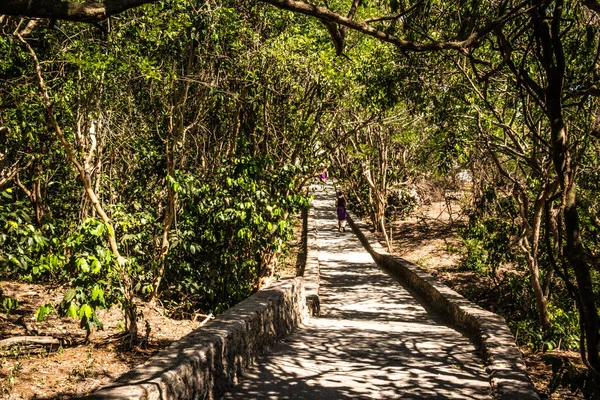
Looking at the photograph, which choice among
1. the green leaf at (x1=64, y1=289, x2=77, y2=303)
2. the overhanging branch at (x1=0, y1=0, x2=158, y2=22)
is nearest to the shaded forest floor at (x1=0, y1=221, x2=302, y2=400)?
the green leaf at (x1=64, y1=289, x2=77, y2=303)

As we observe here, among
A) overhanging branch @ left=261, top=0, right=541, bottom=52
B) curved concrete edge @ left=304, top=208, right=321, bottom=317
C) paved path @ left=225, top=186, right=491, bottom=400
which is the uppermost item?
overhanging branch @ left=261, top=0, right=541, bottom=52

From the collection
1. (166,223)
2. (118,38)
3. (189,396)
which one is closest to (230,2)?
(118,38)

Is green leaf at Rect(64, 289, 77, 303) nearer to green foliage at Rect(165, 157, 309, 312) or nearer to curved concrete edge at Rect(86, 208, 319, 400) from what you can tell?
curved concrete edge at Rect(86, 208, 319, 400)

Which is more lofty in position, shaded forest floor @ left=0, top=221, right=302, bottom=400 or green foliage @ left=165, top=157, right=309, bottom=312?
green foliage @ left=165, top=157, right=309, bottom=312

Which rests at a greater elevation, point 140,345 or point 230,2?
point 230,2

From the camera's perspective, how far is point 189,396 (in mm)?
4035

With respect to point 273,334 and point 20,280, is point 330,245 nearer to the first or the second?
point 20,280

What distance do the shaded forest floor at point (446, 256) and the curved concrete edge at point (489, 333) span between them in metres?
0.50

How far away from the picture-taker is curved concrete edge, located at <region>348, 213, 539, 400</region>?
4854mm

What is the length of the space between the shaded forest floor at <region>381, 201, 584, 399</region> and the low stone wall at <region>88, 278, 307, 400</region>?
9.30ft

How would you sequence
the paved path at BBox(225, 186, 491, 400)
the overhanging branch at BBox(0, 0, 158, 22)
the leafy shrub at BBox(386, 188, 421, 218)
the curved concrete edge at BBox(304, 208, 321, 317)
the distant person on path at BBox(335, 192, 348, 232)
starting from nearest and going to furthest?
the overhanging branch at BBox(0, 0, 158, 22) < the paved path at BBox(225, 186, 491, 400) < the curved concrete edge at BBox(304, 208, 321, 317) < the distant person on path at BBox(335, 192, 348, 232) < the leafy shrub at BBox(386, 188, 421, 218)

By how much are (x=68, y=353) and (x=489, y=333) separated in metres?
5.23

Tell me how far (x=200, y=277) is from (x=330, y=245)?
11906 mm

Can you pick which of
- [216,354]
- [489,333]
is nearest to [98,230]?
[216,354]
